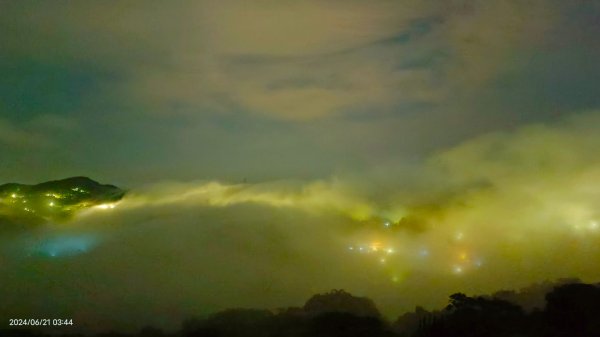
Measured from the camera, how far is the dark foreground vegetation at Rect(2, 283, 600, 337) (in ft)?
23.9

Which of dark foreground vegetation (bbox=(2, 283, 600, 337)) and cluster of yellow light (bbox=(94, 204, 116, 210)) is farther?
cluster of yellow light (bbox=(94, 204, 116, 210))

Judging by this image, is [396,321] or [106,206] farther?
[106,206]

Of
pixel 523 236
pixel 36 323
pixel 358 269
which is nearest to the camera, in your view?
pixel 36 323

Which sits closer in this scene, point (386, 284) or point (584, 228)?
point (386, 284)

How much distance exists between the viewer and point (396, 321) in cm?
751

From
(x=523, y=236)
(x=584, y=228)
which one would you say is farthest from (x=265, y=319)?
(x=584, y=228)

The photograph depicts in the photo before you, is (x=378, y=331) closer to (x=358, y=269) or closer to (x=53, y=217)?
(x=358, y=269)

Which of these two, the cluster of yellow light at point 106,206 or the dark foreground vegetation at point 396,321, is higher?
the cluster of yellow light at point 106,206

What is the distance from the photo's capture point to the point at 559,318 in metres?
7.61

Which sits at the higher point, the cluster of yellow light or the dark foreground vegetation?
the cluster of yellow light

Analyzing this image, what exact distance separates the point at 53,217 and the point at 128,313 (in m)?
1.77

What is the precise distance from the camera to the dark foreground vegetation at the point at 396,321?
7.29 m

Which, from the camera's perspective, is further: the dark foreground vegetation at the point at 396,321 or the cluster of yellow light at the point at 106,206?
the cluster of yellow light at the point at 106,206

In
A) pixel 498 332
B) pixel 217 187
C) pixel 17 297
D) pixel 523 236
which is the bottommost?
pixel 498 332
